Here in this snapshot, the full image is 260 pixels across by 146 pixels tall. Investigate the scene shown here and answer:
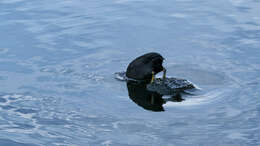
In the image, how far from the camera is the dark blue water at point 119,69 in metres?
8.33

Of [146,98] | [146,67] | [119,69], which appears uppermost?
[146,67]

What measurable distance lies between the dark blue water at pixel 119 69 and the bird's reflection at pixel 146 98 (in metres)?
0.14

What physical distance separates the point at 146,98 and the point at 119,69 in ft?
4.60

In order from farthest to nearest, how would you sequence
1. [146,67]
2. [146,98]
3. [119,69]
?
[119,69] < [146,67] < [146,98]

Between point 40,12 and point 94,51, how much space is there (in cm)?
350

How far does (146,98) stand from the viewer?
9.70m

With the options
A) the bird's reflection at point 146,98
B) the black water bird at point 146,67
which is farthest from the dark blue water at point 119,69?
the black water bird at point 146,67

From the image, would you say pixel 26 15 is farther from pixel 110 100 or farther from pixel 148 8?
pixel 110 100

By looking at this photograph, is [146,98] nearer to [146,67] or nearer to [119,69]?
[146,67]

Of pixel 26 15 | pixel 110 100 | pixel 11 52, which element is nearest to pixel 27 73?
pixel 11 52

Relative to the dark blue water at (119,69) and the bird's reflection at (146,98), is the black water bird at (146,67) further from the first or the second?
the dark blue water at (119,69)

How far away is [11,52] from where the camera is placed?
39.0 feet

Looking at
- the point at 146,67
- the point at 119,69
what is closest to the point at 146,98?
the point at 146,67

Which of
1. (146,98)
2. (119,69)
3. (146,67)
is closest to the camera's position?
(146,98)
